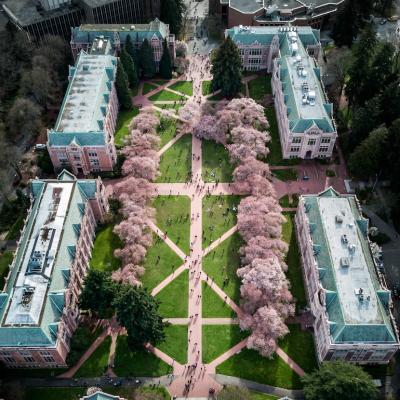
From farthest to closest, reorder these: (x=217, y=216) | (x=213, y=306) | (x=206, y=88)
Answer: (x=206, y=88)
(x=217, y=216)
(x=213, y=306)

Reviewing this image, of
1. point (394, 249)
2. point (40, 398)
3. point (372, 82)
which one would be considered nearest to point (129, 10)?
point (372, 82)

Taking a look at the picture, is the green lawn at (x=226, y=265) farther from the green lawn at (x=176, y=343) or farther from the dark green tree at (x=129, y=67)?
the dark green tree at (x=129, y=67)

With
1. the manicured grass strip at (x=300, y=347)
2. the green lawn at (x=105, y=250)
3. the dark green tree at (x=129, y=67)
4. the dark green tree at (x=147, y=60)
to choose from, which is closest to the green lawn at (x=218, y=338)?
the manicured grass strip at (x=300, y=347)

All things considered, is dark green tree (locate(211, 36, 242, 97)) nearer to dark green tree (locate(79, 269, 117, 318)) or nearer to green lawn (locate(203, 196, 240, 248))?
green lawn (locate(203, 196, 240, 248))

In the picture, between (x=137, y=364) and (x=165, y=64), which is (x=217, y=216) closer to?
(x=137, y=364)

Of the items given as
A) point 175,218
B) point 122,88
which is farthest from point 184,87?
point 175,218

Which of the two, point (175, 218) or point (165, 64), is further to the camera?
point (165, 64)
